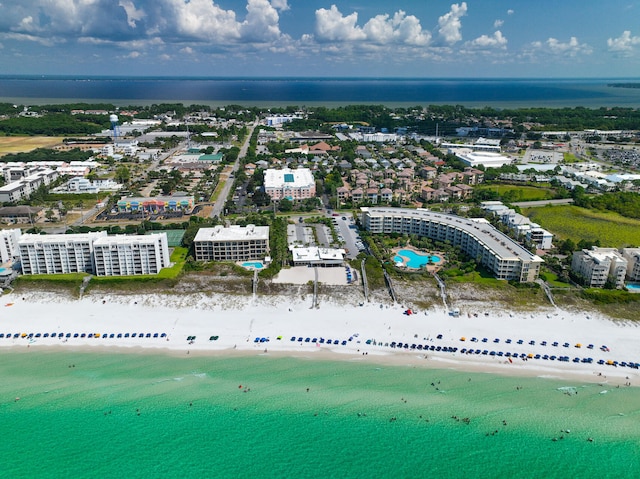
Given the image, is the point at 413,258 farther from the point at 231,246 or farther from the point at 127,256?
the point at 127,256

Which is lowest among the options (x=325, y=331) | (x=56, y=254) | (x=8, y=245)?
(x=325, y=331)

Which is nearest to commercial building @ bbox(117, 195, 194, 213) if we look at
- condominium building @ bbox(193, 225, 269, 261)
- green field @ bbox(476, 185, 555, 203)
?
condominium building @ bbox(193, 225, 269, 261)

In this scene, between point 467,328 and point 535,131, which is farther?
point 535,131

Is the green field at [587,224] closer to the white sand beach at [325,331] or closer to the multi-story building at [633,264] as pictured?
the multi-story building at [633,264]

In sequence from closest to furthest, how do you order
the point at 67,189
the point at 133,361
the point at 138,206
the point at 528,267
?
the point at 133,361
the point at 528,267
the point at 138,206
the point at 67,189

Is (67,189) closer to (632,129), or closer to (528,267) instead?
(528,267)

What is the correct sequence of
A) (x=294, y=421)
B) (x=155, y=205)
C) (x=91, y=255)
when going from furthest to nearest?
(x=155, y=205) < (x=91, y=255) < (x=294, y=421)

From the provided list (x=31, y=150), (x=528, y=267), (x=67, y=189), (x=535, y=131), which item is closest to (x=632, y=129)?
(x=535, y=131)

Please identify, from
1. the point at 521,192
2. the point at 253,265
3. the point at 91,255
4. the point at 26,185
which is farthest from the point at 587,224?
the point at 26,185
